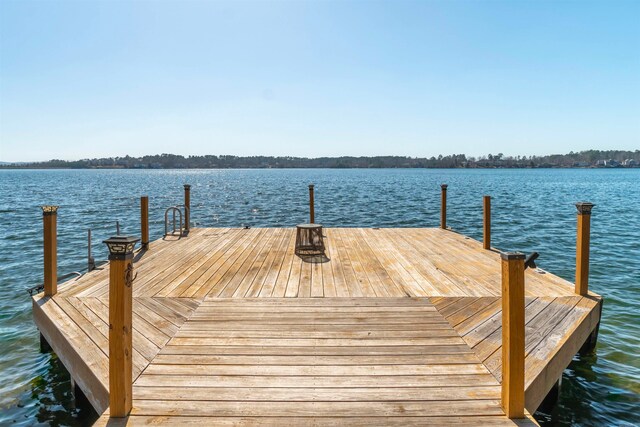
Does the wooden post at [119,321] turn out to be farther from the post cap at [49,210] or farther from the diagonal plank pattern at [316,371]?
the post cap at [49,210]

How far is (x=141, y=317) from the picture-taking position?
4234 millimetres

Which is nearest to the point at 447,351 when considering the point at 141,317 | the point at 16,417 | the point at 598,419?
the point at 598,419

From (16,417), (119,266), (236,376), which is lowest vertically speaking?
(16,417)

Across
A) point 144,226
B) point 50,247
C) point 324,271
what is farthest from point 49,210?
point 324,271

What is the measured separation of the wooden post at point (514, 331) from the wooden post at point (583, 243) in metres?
2.85

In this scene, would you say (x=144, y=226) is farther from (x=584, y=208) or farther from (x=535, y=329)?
(x=584, y=208)

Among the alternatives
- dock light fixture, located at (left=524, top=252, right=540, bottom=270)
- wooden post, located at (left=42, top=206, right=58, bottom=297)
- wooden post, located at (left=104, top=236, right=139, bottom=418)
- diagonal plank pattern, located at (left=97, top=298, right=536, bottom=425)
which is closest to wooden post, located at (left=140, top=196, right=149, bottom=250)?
wooden post, located at (left=42, top=206, right=58, bottom=297)

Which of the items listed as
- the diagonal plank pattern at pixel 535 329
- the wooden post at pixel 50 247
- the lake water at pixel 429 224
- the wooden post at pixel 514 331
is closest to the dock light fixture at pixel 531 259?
the diagonal plank pattern at pixel 535 329

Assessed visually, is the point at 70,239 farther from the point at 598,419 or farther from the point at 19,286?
the point at 598,419

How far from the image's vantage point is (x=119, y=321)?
8.29ft

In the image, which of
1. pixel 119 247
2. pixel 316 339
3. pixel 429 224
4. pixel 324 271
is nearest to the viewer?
pixel 119 247

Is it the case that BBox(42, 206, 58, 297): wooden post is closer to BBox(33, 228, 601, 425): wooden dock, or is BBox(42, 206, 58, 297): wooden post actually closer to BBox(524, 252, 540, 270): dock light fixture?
BBox(33, 228, 601, 425): wooden dock

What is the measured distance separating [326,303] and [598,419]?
9.85ft

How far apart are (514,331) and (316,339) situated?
1.78 meters
